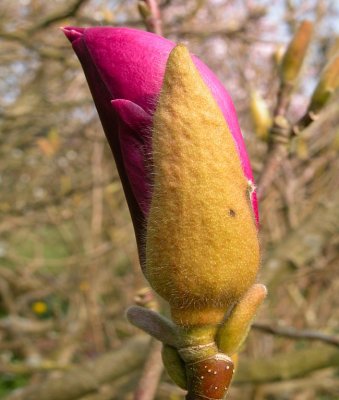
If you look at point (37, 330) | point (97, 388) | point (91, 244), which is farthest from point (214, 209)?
point (91, 244)

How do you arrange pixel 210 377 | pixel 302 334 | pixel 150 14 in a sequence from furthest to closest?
pixel 302 334 → pixel 150 14 → pixel 210 377

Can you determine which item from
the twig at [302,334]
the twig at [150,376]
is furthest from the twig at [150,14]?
the twig at [302,334]

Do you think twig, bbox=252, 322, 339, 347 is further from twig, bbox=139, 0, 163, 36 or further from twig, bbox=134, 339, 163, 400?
twig, bbox=139, 0, 163, 36

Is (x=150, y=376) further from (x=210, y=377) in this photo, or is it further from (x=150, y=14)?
(x=150, y=14)

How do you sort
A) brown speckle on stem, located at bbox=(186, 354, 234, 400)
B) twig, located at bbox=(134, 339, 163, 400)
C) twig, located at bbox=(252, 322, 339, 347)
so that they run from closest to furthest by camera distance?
brown speckle on stem, located at bbox=(186, 354, 234, 400) → twig, located at bbox=(134, 339, 163, 400) → twig, located at bbox=(252, 322, 339, 347)

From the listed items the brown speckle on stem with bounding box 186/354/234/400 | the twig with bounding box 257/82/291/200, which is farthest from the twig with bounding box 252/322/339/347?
the brown speckle on stem with bounding box 186/354/234/400

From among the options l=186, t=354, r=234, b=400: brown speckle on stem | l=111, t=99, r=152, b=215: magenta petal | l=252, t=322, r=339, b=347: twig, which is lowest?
l=252, t=322, r=339, b=347: twig

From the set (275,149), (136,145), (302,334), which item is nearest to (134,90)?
(136,145)

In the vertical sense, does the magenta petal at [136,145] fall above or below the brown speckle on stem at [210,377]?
above

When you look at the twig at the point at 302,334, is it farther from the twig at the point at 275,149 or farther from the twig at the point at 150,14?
the twig at the point at 150,14

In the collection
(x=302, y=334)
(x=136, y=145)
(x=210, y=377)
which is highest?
(x=136, y=145)

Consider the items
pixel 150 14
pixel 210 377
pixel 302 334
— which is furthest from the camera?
pixel 302 334
